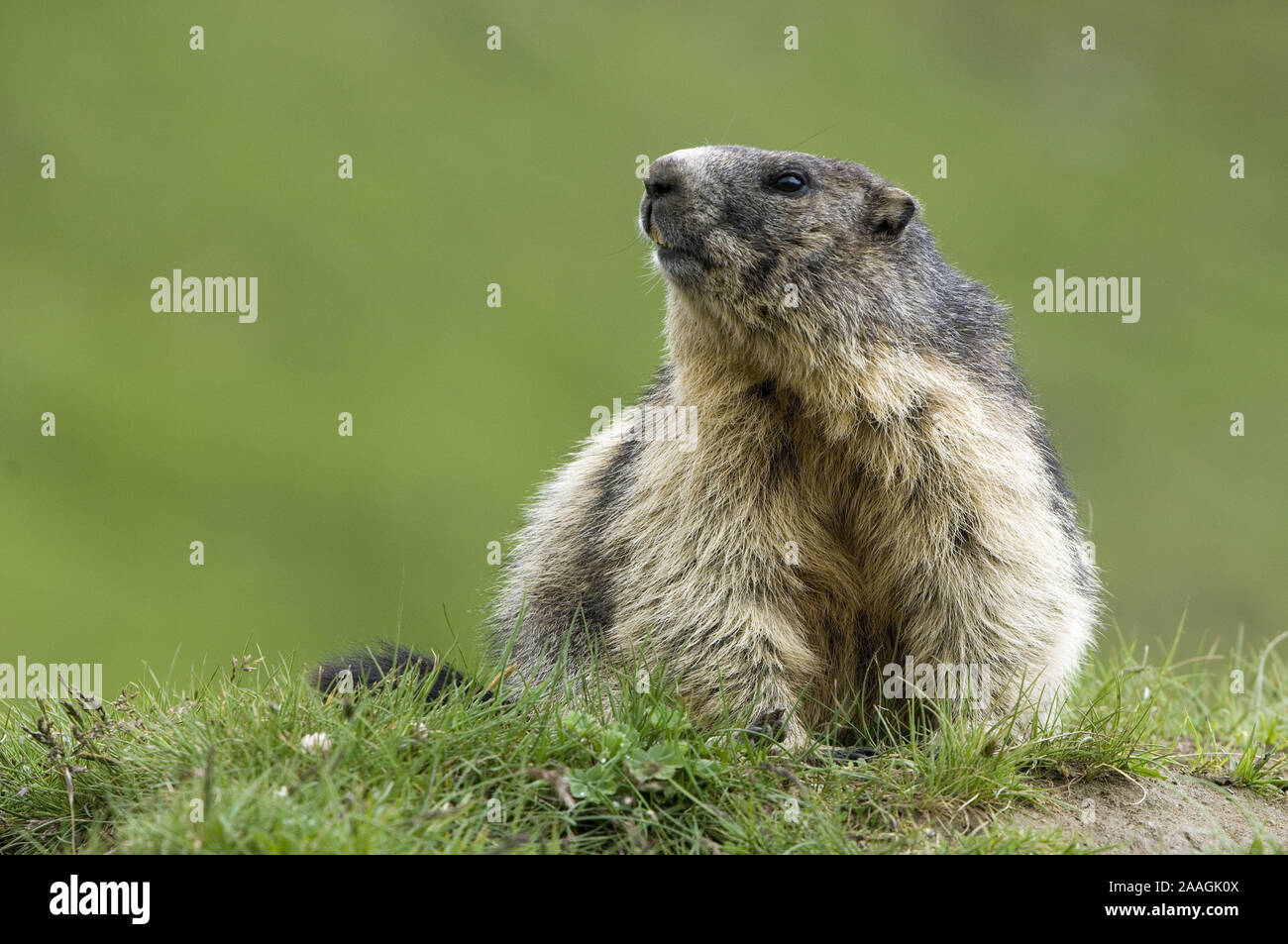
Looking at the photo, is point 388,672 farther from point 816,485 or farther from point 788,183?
point 788,183

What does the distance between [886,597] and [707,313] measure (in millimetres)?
1654

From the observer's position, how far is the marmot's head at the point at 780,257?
6.94 meters

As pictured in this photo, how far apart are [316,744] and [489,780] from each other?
2.23 feet

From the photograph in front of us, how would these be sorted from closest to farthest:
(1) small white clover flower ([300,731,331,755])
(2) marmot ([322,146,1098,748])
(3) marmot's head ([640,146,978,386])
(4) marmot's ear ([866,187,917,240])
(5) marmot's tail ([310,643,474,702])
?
(1) small white clover flower ([300,731,331,755]), (5) marmot's tail ([310,643,474,702]), (2) marmot ([322,146,1098,748]), (3) marmot's head ([640,146,978,386]), (4) marmot's ear ([866,187,917,240])

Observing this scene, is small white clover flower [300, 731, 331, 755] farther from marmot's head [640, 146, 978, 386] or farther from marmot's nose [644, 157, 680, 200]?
marmot's nose [644, 157, 680, 200]

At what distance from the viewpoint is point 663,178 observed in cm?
700

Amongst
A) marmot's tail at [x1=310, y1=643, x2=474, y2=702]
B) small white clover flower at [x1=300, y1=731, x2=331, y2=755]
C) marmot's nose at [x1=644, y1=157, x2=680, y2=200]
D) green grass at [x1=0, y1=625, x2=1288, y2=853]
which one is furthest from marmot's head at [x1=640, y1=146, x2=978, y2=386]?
small white clover flower at [x1=300, y1=731, x2=331, y2=755]

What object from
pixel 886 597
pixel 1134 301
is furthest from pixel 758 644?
pixel 1134 301

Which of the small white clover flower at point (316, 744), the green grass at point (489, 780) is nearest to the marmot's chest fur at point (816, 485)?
the green grass at point (489, 780)

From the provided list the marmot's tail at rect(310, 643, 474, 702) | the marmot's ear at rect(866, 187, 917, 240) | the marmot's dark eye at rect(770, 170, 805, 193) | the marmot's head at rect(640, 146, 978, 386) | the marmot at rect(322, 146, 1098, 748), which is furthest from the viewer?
the marmot's ear at rect(866, 187, 917, 240)

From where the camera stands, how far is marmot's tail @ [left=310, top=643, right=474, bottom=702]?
6129 millimetres

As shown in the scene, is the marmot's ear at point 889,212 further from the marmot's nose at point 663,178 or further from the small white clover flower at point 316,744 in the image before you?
the small white clover flower at point 316,744

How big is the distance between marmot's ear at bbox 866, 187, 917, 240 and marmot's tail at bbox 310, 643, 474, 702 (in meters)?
3.11

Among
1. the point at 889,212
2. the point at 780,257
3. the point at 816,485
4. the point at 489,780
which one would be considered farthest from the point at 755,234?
the point at 489,780
